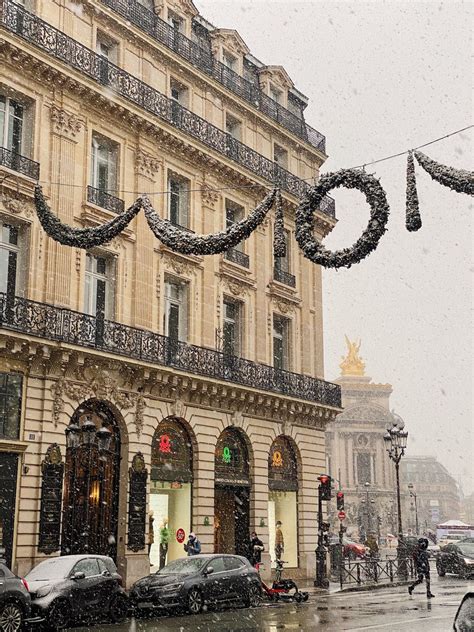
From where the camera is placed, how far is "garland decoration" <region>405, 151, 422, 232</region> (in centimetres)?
1530

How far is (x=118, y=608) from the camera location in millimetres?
18359

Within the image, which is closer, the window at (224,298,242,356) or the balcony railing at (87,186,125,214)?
the balcony railing at (87,186,125,214)

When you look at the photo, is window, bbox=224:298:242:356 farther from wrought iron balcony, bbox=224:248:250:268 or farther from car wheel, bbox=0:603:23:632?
car wheel, bbox=0:603:23:632

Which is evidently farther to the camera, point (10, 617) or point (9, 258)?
point (9, 258)

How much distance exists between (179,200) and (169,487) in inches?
391

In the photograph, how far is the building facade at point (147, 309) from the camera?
76.4ft

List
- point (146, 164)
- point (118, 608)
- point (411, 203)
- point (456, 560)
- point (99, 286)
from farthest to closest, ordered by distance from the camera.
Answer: point (456, 560), point (146, 164), point (99, 286), point (118, 608), point (411, 203)

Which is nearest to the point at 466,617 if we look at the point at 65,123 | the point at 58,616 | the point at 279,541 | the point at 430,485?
the point at 58,616

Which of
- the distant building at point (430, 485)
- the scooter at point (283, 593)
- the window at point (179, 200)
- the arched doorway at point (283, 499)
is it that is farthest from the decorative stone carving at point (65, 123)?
the distant building at point (430, 485)

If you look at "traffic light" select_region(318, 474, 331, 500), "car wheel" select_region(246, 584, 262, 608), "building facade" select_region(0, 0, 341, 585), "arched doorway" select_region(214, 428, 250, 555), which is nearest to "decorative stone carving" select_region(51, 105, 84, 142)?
"building facade" select_region(0, 0, 341, 585)

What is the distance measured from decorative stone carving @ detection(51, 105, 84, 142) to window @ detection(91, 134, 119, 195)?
3.56ft

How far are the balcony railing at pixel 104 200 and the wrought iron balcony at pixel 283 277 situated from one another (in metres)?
9.00

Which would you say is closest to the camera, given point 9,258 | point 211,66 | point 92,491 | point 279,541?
point 9,258

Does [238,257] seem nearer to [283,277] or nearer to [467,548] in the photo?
[283,277]
